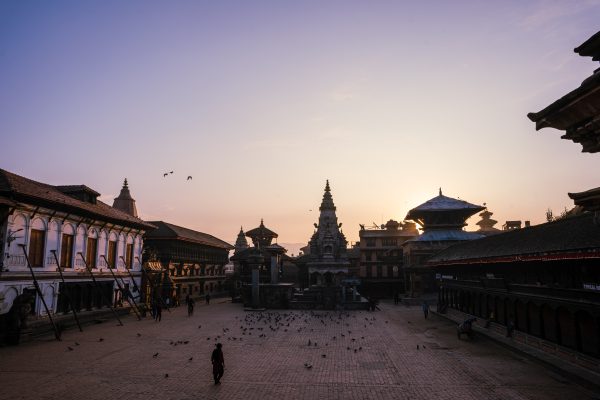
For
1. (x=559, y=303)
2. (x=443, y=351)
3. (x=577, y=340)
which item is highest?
(x=559, y=303)

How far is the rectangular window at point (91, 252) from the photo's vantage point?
3319 centimetres

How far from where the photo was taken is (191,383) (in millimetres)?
15750

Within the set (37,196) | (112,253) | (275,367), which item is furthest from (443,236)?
(37,196)

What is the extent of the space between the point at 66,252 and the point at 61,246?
0.91 metres

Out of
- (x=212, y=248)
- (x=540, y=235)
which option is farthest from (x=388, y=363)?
(x=212, y=248)

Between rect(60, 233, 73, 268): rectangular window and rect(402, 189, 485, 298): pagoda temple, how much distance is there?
41.8m

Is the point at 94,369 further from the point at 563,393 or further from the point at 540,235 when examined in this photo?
the point at 540,235

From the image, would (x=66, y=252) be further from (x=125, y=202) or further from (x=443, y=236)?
(x=443, y=236)

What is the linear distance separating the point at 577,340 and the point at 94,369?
20424 mm

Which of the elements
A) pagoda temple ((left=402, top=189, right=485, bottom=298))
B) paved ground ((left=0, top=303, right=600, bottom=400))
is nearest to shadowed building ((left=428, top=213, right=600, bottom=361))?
paved ground ((left=0, top=303, right=600, bottom=400))

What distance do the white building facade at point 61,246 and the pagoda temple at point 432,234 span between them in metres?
36.4

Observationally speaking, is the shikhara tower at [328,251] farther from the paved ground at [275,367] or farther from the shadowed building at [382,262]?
the paved ground at [275,367]

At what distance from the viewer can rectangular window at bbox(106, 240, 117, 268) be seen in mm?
36656

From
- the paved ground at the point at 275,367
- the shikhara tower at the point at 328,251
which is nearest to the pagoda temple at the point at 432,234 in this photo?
the shikhara tower at the point at 328,251
